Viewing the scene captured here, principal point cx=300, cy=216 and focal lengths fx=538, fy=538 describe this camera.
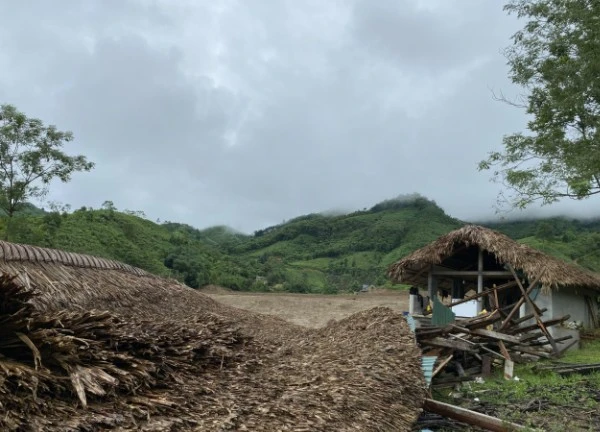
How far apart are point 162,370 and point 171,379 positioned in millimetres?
86

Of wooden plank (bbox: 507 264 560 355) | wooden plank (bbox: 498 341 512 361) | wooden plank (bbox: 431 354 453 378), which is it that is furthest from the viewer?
wooden plank (bbox: 507 264 560 355)

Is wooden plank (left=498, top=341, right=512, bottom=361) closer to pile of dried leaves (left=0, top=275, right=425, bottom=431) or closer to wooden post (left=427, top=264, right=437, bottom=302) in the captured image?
pile of dried leaves (left=0, top=275, right=425, bottom=431)

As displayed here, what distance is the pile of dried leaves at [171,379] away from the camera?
8.46ft

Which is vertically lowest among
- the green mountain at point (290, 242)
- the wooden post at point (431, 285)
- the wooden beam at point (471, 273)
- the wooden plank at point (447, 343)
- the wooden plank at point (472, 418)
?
the wooden plank at point (472, 418)

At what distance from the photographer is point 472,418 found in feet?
19.5

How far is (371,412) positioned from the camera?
4.22 m

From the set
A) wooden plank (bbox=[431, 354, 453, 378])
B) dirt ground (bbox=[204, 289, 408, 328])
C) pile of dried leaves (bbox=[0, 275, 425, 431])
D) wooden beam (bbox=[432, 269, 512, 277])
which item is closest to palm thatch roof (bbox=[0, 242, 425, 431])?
pile of dried leaves (bbox=[0, 275, 425, 431])

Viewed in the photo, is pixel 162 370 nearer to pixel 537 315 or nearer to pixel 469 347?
Answer: pixel 469 347

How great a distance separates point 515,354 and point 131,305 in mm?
6945

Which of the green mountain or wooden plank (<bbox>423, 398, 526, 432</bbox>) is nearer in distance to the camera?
wooden plank (<bbox>423, 398, 526, 432</bbox>)

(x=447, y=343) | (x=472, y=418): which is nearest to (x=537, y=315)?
(x=447, y=343)

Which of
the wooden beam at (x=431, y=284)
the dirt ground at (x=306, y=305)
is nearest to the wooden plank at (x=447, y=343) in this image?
the wooden beam at (x=431, y=284)

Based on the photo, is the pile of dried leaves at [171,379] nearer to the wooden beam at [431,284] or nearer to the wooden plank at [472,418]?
the wooden plank at [472,418]

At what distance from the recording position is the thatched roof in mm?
12625
